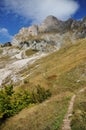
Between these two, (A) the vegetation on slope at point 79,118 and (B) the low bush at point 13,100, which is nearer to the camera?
(A) the vegetation on slope at point 79,118

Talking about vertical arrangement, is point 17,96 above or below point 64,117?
above

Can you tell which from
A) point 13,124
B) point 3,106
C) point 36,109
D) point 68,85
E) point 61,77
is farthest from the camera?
point 61,77

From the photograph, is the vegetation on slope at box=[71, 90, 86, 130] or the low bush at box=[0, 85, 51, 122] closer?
the vegetation on slope at box=[71, 90, 86, 130]

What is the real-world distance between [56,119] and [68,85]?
38640mm

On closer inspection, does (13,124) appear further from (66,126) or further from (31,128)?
(66,126)

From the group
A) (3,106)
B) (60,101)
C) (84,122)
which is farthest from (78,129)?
(3,106)

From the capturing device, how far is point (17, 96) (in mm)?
44531

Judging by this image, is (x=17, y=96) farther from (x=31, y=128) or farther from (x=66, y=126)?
(x=66, y=126)

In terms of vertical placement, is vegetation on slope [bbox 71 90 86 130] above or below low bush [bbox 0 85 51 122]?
below

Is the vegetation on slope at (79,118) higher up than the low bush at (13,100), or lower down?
lower down

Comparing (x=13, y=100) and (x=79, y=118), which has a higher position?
(x=13, y=100)

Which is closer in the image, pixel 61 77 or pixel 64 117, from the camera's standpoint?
pixel 64 117

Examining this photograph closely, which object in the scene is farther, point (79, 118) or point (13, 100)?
point (13, 100)

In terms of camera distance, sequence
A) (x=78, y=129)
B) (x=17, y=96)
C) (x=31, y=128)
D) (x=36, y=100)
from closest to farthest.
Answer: (x=78, y=129), (x=31, y=128), (x=17, y=96), (x=36, y=100)
